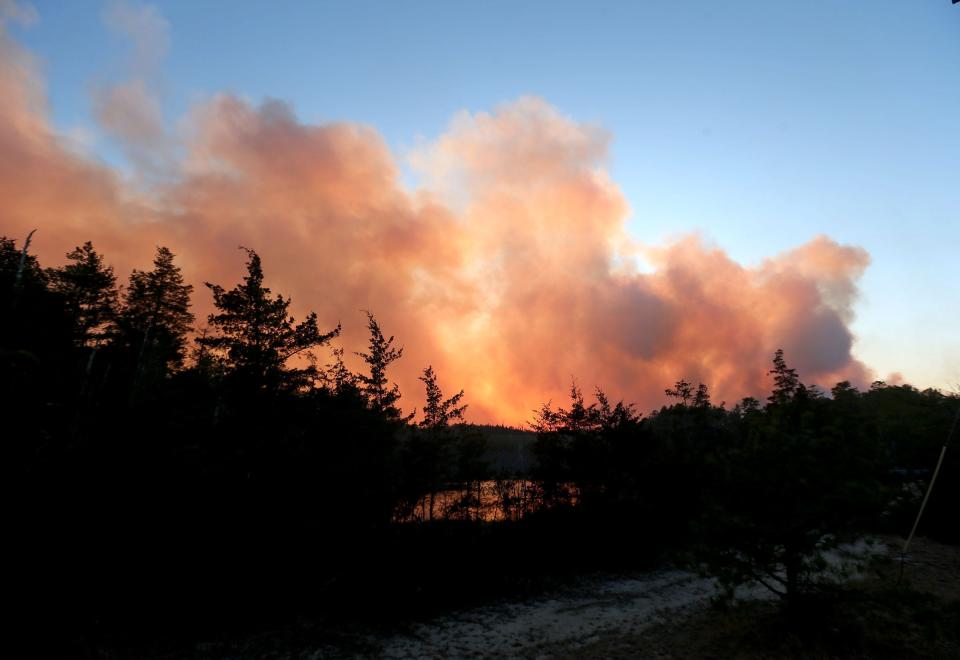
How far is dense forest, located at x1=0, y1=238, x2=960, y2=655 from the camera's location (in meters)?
10.2

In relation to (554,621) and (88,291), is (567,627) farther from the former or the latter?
(88,291)

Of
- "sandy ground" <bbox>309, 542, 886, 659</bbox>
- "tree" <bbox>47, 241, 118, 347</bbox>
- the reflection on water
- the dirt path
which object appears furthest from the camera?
"tree" <bbox>47, 241, 118, 347</bbox>

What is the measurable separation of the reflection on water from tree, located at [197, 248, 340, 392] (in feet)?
23.6

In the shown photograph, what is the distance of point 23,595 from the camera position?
9.78 m

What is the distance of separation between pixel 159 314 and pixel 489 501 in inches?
1644

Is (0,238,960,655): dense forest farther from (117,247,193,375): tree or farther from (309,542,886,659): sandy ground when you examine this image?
(117,247,193,375): tree

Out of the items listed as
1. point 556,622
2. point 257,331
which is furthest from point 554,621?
point 257,331

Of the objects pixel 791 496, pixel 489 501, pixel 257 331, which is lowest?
pixel 489 501

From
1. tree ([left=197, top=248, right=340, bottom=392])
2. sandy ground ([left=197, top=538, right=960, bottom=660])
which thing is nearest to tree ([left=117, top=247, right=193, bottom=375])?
tree ([left=197, top=248, right=340, bottom=392])

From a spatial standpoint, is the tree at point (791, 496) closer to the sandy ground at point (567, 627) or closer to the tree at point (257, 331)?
the sandy ground at point (567, 627)

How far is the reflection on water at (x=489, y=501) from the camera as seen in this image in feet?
60.5

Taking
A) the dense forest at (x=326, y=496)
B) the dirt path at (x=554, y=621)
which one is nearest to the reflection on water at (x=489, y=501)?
the dense forest at (x=326, y=496)

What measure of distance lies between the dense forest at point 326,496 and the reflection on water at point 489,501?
0.32ft

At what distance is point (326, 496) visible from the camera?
13453mm
